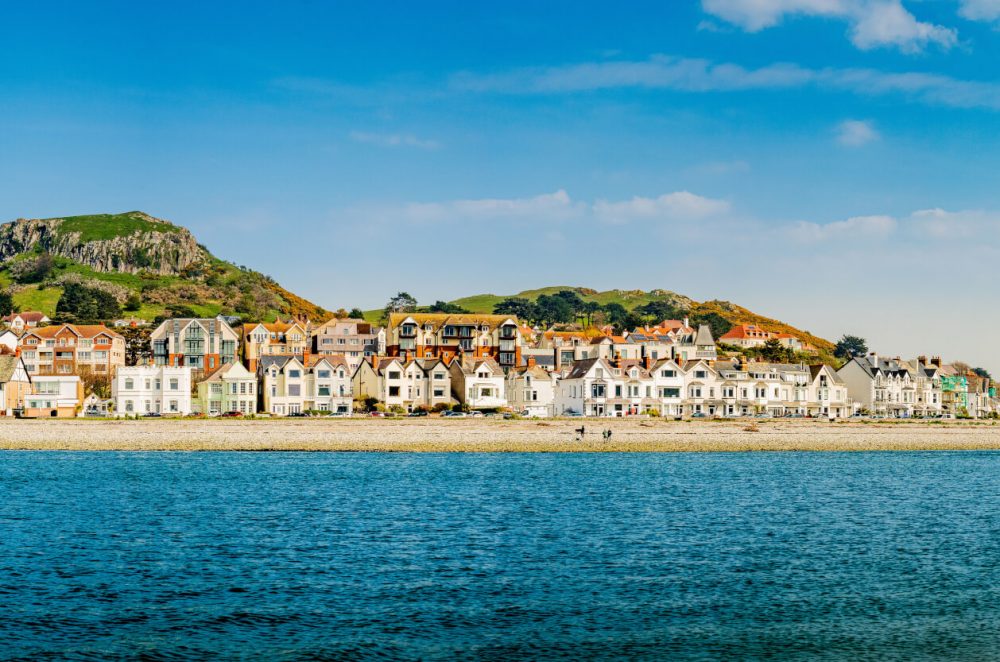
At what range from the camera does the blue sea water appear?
19312 millimetres

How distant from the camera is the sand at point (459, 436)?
6612 cm

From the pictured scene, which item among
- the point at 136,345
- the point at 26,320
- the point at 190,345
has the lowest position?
the point at 190,345

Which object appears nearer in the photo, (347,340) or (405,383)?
(405,383)

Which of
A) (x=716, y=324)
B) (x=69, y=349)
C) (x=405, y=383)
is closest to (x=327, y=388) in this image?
(x=405, y=383)

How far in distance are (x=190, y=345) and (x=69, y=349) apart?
13.4 meters

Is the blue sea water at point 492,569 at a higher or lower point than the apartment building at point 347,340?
lower

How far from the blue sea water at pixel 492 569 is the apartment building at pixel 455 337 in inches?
Result: 3028

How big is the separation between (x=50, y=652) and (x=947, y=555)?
23683 millimetres

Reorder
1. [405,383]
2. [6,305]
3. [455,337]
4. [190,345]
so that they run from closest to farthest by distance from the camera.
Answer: [405,383] < [190,345] < [455,337] < [6,305]

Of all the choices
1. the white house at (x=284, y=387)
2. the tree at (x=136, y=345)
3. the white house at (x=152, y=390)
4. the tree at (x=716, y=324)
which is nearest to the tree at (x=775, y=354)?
the tree at (x=716, y=324)

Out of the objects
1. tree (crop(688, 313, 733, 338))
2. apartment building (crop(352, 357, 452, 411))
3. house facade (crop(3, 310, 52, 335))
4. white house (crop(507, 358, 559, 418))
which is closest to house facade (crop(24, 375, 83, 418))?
apartment building (crop(352, 357, 452, 411))

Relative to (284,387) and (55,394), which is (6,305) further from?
(284,387)

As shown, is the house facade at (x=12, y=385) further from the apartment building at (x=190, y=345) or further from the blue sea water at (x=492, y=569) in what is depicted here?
the blue sea water at (x=492, y=569)

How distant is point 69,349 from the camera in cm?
11381
